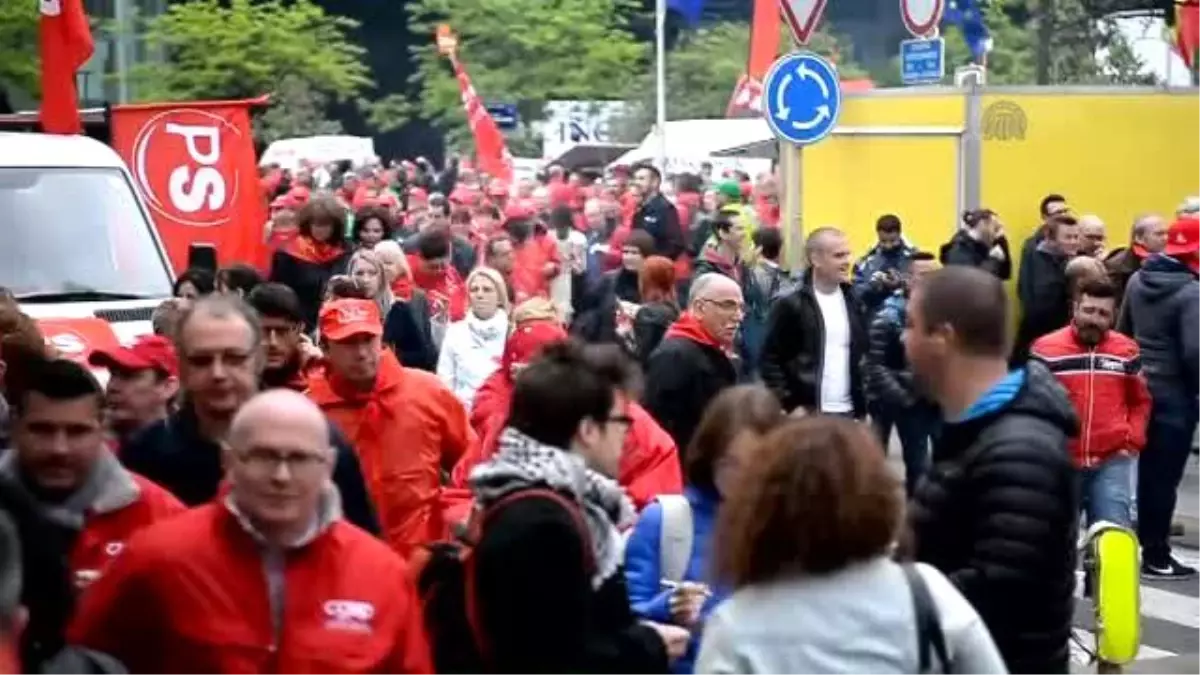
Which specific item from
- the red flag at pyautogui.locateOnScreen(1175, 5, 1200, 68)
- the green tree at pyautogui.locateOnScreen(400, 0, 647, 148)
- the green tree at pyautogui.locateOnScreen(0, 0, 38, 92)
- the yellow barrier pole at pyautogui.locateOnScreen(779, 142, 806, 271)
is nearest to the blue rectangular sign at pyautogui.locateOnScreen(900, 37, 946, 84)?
the yellow barrier pole at pyautogui.locateOnScreen(779, 142, 806, 271)

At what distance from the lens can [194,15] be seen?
41.6 m

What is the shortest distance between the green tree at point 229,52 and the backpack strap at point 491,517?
120ft

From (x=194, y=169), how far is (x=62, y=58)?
137 cm

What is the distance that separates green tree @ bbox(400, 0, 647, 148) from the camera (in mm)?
53969

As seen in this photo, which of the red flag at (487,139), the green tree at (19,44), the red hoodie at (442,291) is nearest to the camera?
the red hoodie at (442,291)

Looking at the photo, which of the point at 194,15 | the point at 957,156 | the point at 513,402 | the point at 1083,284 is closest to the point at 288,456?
the point at 513,402

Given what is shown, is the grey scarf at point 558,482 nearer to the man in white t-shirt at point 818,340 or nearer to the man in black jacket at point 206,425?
the man in black jacket at point 206,425

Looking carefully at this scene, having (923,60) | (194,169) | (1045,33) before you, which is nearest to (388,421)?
(194,169)

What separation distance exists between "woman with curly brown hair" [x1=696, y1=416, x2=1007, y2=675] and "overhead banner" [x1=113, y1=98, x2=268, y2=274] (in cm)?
1150

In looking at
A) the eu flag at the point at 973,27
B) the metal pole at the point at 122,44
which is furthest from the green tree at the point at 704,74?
the eu flag at the point at 973,27

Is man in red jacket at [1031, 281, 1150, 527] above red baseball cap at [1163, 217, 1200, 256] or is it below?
below

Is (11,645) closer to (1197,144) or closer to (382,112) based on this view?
(1197,144)

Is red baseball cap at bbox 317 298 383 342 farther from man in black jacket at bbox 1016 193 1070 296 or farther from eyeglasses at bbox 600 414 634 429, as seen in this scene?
man in black jacket at bbox 1016 193 1070 296

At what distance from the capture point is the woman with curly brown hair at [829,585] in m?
4.04
